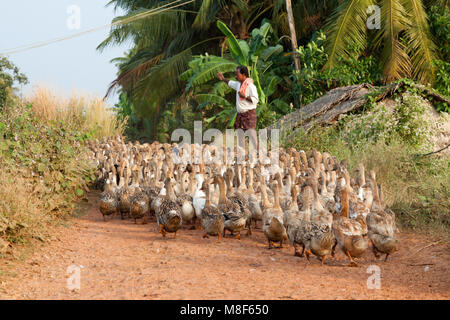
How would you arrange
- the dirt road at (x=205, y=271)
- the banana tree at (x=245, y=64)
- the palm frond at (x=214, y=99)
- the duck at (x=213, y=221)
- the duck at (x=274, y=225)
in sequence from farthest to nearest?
the palm frond at (x=214, y=99), the banana tree at (x=245, y=64), the duck at (x=213, y=221), the duck at (x=274, y=225), the dirt road at (x=205, y=271)

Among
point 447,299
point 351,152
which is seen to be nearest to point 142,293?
point 447,299

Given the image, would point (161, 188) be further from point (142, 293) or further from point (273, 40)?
point (273, 40)

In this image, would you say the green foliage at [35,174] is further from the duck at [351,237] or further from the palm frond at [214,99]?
the palm frond at [214,99]

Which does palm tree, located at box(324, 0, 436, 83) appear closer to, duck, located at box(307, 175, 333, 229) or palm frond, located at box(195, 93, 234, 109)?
palm frond, located at box(195, 93, 234, 109)

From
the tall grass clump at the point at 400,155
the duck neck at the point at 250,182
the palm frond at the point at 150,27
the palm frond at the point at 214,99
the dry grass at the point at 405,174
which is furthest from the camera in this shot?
the palm frond at the point at 150,27

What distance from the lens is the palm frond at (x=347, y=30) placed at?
15.5m

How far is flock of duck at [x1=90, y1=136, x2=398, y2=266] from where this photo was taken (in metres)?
5.87

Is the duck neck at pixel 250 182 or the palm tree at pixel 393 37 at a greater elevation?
the palm tree at pixel 393 37

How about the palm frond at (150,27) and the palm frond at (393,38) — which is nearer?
the palm frond at (393,38)

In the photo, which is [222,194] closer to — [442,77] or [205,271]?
[205,271]

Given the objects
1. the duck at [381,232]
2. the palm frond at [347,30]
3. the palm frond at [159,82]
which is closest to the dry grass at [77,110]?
the palm frond at [159,82]

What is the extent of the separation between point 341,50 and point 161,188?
9.62 metres

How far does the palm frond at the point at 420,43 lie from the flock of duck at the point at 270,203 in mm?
7343

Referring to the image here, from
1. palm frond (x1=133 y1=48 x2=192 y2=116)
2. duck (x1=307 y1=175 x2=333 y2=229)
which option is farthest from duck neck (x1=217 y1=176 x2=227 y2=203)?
palm frond (x1=133 y1=48 x2=192 y2=116)
